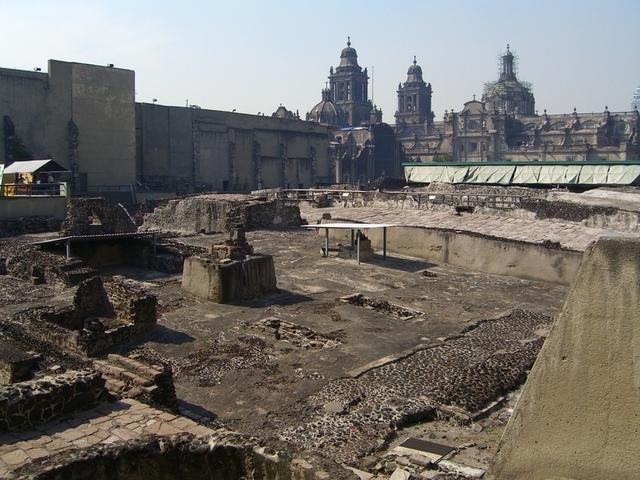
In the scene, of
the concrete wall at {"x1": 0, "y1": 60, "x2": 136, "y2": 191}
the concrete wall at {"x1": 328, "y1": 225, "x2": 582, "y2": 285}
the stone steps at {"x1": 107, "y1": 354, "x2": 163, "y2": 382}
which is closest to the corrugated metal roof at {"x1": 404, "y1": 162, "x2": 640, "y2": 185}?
the concrete wall at {"x1": 328, "y1": 225, "x2": 582, "y2": 285}

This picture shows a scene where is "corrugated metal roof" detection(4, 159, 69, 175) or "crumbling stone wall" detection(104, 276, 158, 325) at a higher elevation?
"corrugated metal roof" detection(4, 159, 69, 175)

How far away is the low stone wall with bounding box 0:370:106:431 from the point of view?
557 centimetres

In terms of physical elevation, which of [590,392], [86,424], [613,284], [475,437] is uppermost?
[613,284]

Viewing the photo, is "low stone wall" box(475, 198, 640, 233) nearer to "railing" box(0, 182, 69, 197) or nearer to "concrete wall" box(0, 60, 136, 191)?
"railing" box(0, 182, 69, 197)

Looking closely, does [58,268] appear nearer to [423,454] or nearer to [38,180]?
[423,454]

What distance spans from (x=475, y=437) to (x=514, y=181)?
2795 cm

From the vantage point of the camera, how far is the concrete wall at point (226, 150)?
4197cm

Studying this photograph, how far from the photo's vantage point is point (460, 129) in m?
76.2

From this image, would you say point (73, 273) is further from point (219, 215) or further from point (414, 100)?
point (414, 100)

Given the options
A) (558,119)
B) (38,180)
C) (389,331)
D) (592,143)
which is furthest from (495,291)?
(558,119)

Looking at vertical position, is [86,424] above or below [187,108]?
below

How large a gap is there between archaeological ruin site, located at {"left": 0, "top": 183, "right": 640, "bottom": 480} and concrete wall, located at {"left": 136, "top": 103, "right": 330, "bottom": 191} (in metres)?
22.0

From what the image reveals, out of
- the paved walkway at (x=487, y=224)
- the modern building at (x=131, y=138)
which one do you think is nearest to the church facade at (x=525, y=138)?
the modern building at (x=131, y=138)

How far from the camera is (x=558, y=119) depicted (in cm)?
7638
